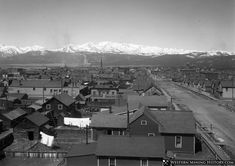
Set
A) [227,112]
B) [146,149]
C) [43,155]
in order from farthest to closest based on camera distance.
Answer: [227,112] → [43,155] → [146,149]

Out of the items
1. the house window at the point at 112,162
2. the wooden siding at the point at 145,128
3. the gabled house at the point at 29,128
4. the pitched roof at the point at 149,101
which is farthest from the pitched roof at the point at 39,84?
the house window at the point at 112,162

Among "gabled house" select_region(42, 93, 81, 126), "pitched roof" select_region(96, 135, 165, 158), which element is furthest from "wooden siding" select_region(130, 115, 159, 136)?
"gabled house" select_region(42, 93, 81, 126)

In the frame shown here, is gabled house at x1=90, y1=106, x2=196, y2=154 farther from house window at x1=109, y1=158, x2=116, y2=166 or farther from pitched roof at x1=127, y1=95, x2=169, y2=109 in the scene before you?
pitched roof at x1=127, y1=95, x2=169, y2=109

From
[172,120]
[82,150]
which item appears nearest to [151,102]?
[172,120]

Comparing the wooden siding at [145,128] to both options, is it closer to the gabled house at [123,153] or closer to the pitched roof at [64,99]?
the gabled house at [123,153]

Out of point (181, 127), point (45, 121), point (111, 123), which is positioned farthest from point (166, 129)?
point (45, 121)

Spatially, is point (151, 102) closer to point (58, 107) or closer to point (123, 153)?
point (58, 107)

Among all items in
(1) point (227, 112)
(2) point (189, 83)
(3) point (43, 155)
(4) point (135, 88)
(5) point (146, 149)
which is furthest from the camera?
(2) point (189, 83)

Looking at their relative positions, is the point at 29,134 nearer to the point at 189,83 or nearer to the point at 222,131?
the point at 222,131
